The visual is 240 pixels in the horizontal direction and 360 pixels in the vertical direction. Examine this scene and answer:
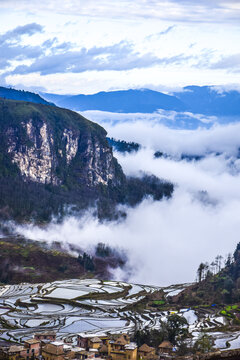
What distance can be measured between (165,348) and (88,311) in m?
57.0

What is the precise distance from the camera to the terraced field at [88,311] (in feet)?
406

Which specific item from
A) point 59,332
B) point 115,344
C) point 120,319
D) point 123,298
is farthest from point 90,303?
point 115,344

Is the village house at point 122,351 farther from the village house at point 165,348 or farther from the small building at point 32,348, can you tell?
the small building at point 32,348

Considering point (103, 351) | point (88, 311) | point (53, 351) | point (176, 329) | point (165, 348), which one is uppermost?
point (88, 311)

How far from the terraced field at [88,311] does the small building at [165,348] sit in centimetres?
773

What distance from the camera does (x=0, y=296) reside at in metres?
173

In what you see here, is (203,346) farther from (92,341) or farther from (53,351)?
(53,351)

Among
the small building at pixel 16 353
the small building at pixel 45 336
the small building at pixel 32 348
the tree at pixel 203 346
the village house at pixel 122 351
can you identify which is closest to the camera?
the small building at pixel 16 353

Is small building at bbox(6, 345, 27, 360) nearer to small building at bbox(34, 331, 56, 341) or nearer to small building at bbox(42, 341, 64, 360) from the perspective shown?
small building at bbox(42, 341, 64, 360)

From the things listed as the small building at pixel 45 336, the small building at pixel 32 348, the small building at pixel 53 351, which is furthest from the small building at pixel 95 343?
the small building at pixel 32 348

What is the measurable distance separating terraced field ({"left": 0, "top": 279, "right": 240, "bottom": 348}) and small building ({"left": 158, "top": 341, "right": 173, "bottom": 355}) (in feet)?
25.4

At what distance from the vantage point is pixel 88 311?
154750 millimetres

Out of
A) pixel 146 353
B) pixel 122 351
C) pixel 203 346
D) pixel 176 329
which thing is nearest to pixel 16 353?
pixel 122 351

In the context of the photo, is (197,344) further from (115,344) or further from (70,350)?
(70,350)
